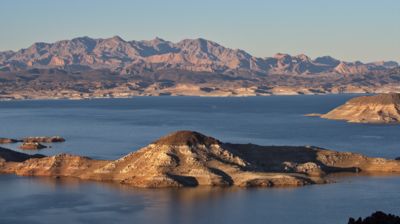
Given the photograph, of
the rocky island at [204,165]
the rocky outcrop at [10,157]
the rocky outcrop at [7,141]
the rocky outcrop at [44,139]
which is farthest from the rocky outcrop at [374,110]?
the rocky outcrop at [10,157]

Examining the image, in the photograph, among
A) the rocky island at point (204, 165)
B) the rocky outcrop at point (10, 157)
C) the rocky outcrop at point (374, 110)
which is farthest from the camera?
the rocky outcrop at point (374, 110)

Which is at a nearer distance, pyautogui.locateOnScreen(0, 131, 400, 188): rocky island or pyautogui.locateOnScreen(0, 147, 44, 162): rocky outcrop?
pyautogui.locateOnScreen(0, 131, 400, 188): rocky island

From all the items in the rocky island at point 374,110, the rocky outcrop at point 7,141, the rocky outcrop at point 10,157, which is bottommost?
the rocky outcrop at point 7,141

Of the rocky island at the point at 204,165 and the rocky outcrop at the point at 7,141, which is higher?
the rocky island at the point at 204,165

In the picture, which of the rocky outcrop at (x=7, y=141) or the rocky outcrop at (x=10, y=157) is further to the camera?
the rocky outcrop at (x=7, y=141)

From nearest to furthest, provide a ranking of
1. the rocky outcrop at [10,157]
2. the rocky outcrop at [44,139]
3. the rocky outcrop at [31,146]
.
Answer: the rocky outcrop at [10,157]
the rocky outcrop at [31,146]
the rocky outcrop at [44,139]

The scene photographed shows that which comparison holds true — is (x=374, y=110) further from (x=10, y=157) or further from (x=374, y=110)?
(x=10, y=157)

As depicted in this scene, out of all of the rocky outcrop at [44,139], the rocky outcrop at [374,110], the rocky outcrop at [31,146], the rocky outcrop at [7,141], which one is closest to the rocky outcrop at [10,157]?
the rocky outcrop at [31,146]

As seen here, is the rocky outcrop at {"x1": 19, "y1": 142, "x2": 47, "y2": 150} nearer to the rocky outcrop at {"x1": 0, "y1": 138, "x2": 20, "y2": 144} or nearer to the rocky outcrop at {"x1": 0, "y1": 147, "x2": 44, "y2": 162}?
the rocky outcrop at {"x1": 0, "y1": 138, "x2": 20, "y2": 144}

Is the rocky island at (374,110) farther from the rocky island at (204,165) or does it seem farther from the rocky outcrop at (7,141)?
the rocky island at (204,165)

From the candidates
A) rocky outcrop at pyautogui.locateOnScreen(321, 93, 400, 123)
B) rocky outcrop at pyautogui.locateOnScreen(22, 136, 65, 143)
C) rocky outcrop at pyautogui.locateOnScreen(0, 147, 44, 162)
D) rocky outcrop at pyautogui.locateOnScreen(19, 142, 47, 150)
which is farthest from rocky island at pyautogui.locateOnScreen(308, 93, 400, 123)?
rocky outcrop at pyautogui.locateOnScreen(0, 147, 44, 162)
